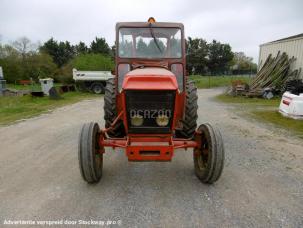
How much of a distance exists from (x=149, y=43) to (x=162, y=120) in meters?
1.71

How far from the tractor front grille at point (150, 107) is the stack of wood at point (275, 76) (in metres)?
12.1

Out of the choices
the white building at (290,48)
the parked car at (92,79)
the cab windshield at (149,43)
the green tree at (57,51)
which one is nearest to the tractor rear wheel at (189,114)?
the cab windshield at (149,43)

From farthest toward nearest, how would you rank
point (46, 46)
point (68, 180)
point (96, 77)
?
point (46, 46) → point (96, 77) → point (68, 180)

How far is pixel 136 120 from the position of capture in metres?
3.27

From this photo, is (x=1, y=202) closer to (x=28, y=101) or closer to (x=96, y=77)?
(x=28, y=101)

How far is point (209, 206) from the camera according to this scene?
2885 millimetres

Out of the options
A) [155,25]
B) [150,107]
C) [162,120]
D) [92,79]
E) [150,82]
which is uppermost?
[155,25]

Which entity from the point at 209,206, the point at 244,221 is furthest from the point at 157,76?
the point at 244,221

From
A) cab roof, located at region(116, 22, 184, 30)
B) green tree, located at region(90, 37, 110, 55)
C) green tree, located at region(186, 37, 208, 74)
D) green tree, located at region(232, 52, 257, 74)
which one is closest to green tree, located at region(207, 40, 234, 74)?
green tree, located at region(186, 37, 208, 74)

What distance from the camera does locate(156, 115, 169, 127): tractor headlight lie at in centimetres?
326

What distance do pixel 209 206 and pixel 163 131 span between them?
3.63 feet

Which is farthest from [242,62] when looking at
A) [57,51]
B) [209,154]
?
[209,154]

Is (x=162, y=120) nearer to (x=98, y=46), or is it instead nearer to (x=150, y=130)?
(x=150, y=130)

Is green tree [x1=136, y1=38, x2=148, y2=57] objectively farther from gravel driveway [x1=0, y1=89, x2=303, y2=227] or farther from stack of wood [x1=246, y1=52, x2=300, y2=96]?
stack of wood [x1=246, y1=52, x2=300, y2=96]
